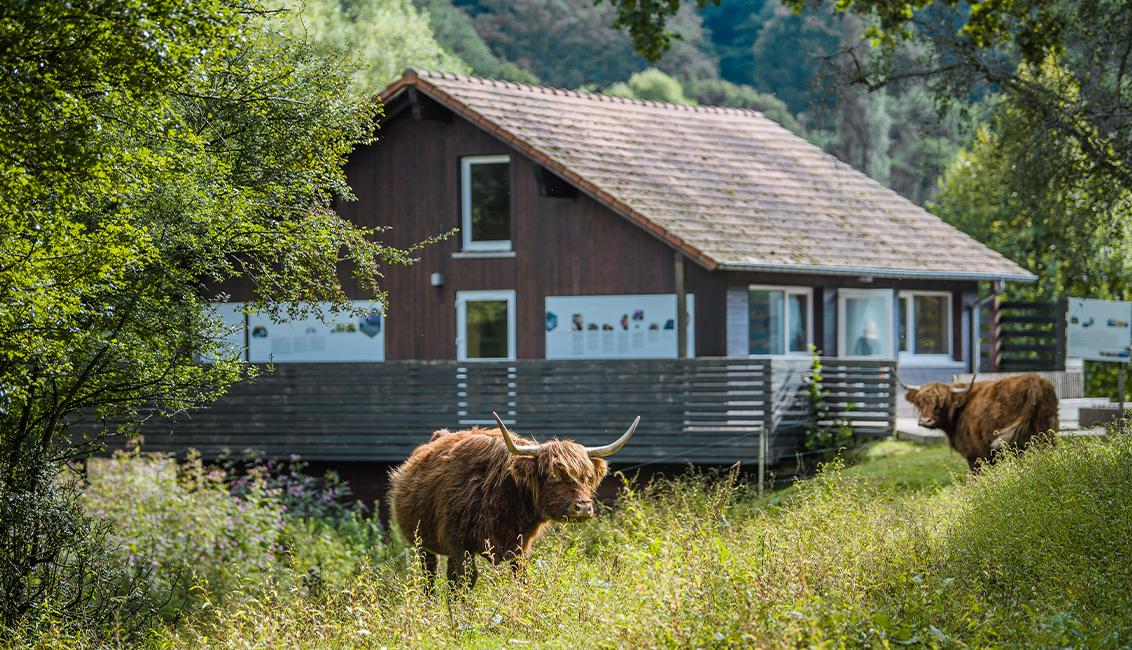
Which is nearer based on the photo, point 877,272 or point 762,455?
point 762,455

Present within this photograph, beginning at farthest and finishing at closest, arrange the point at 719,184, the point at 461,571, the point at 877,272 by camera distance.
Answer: the point at 719,184 < the point at 877,272 < the point at 461,571

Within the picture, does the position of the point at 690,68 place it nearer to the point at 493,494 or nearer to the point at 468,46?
the point at 468,46

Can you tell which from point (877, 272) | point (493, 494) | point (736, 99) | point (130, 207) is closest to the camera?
point (493, 494)

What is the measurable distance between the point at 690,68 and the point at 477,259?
40098 millimetres

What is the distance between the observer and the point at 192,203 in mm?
12812

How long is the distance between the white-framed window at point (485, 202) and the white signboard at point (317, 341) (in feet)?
6.91

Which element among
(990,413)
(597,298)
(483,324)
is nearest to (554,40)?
(483,324)

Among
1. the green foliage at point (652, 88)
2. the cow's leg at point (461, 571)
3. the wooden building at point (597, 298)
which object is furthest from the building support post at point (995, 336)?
the green foliage at point (652, 88)

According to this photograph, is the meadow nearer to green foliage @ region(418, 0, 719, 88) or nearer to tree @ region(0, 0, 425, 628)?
tree @ region(0, 0, 425, 628)

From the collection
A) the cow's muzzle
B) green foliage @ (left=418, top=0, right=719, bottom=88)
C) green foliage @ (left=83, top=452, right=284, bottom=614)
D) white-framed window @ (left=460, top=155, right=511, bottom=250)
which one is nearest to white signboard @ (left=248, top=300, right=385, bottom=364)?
white-framed window @ (left=460, top=155, right=511, bottom=250)

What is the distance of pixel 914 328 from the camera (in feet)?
92.8

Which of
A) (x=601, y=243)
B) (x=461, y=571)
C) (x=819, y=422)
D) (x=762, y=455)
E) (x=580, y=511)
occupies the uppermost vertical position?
(x=601, y=243)

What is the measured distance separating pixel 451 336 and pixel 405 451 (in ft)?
12.0

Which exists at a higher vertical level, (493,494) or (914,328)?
(914,328)
